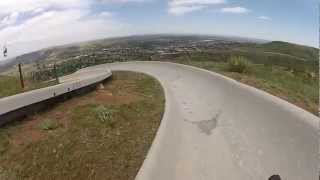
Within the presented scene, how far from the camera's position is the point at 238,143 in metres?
8.80

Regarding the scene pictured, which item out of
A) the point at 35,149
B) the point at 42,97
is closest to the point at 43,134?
the point at 35,149

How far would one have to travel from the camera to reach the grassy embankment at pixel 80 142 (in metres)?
7.45

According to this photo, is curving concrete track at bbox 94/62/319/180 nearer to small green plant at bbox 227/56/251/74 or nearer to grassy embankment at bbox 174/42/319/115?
grassy embankment at bbox 174/42/319/115

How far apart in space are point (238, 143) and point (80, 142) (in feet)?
13.7

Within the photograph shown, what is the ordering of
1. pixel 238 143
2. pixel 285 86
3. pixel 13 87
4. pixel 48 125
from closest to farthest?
pixel 238 143, pixel 48 125, pixel 285 86, pixel 13 87

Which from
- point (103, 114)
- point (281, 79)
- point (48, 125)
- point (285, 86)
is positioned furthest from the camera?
point (281, 79)

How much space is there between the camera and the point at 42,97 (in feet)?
44.8

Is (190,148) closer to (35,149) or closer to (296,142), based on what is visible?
(296,142)

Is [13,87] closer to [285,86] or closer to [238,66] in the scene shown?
[238,66]

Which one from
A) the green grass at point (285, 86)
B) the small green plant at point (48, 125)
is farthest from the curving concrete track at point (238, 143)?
the green grass at point (285, 86)

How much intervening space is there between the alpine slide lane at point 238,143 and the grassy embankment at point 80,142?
1.97 ft

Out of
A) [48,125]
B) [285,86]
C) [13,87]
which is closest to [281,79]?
[285,86]

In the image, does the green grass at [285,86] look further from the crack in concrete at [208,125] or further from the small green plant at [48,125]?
the small green plant at [48,125]

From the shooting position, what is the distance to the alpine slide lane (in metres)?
6.90
